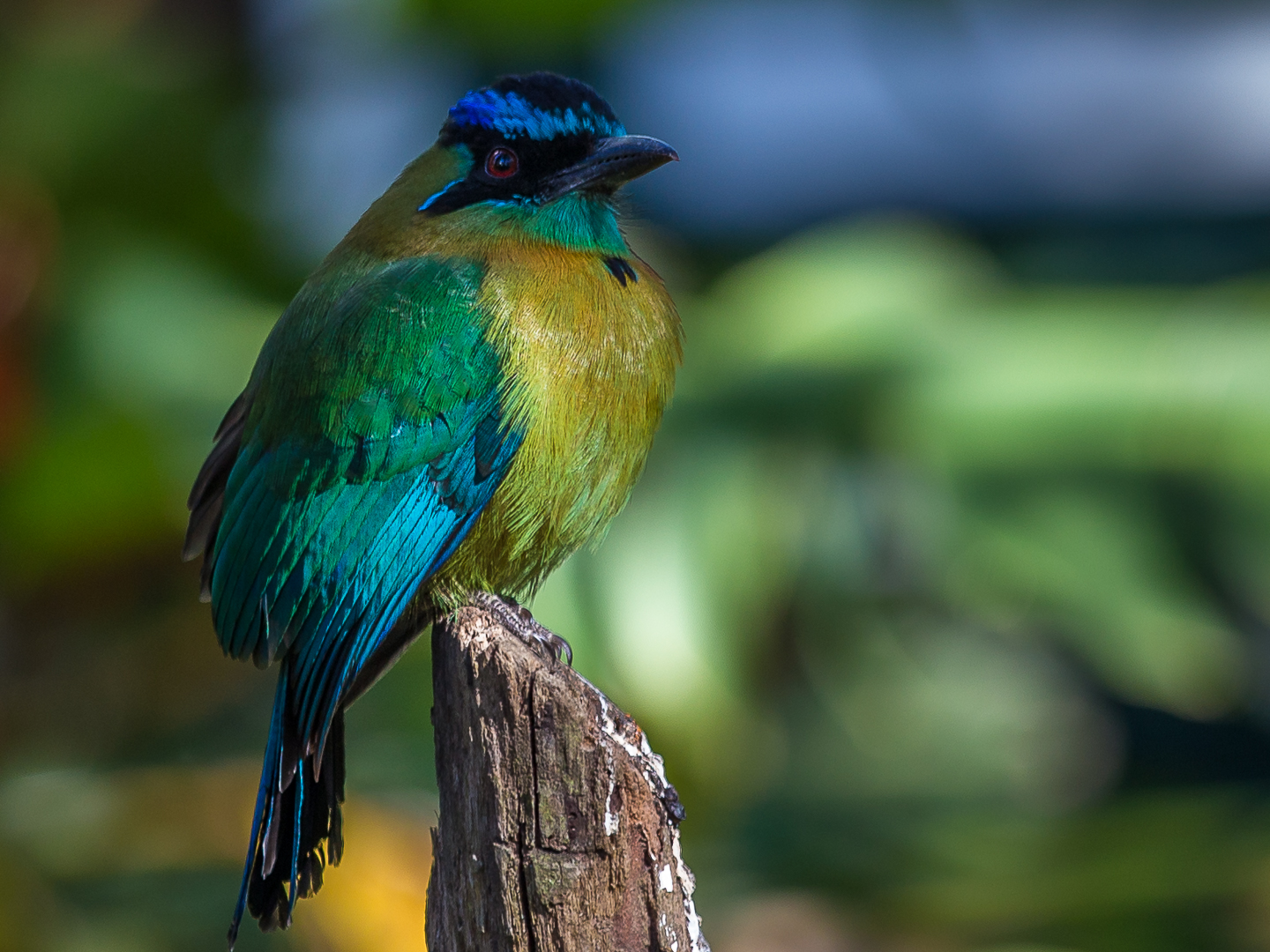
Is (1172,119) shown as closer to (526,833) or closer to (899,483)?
(899,483)

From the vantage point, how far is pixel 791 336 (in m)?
6.57

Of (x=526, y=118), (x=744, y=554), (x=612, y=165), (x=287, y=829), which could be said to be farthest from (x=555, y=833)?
(x=744, y=554)

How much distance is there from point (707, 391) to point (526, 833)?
4.24 m

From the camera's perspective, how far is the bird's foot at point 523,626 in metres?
2.71

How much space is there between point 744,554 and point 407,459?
9.69 feet

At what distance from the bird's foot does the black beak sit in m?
0.93

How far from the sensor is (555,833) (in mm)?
2139

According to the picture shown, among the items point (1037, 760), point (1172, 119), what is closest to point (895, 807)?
point (1037, 760)

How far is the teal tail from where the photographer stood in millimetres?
2799

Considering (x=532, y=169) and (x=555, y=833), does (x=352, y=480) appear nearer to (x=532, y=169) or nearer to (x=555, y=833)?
(x=532, y=169)

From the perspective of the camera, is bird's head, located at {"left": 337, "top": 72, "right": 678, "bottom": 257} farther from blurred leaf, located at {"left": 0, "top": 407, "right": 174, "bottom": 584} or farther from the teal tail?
blurred leaf, located at {"left": 0, "top": 407, "right": 174, "bottom": 584}

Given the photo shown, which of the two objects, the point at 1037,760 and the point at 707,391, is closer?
the point at 707,391

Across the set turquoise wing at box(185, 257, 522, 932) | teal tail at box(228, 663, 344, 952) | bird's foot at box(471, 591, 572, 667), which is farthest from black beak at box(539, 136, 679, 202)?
teal tail at box(228, 663, 344, 952)

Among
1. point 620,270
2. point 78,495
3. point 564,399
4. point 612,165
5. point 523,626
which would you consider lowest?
point 523,626
